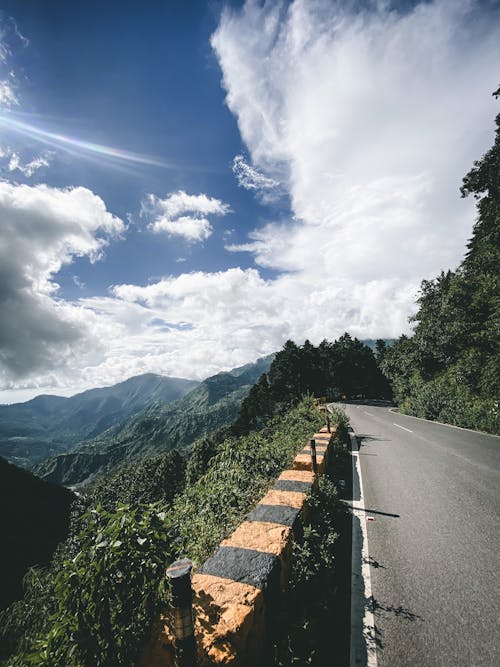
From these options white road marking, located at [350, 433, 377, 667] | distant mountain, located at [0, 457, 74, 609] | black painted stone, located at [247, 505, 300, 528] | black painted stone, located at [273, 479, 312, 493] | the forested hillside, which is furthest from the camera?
distant mountain, located at [0, 457, 74, 609]

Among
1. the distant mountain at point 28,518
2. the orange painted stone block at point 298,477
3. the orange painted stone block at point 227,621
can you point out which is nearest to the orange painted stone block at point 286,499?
the orange painted stone block at point 298,477

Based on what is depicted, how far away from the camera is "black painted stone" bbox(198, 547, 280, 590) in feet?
8.43

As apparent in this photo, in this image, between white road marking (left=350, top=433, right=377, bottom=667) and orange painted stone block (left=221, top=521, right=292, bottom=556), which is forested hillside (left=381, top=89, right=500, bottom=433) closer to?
white road marking (left=350, top=433, right=377, bottom=667)

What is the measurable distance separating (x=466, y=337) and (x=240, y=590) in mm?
22767

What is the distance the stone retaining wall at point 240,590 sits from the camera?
1979mm

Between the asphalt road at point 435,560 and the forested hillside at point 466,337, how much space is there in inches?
323

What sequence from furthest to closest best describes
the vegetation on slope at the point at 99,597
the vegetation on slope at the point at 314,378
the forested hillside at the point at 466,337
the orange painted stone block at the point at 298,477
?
1. the vegetation on slope at the point at 314,378
2. the forested hillside at the point at 466,337
3. the orange painted stone block at the point at 298,477
4. the vegetation on slope at the point at 99,597

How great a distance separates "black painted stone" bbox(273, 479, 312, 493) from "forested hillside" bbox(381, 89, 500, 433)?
1286 cm

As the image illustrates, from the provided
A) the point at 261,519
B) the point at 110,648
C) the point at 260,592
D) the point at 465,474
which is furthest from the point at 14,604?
the point at 465,474

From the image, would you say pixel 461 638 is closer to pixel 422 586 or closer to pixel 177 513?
pixel 422 586

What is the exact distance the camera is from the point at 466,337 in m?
19.4

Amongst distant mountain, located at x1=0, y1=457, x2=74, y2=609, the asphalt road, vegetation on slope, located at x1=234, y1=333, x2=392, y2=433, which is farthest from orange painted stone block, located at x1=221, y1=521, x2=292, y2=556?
distant mountain, located at x1=0, y1=457, x2=74, y2=609

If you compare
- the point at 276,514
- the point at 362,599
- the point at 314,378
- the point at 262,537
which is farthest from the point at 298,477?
the point at 314,378

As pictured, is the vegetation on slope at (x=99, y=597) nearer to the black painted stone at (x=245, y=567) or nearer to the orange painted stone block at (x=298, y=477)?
the black painted stone at (x=245, y=567)
